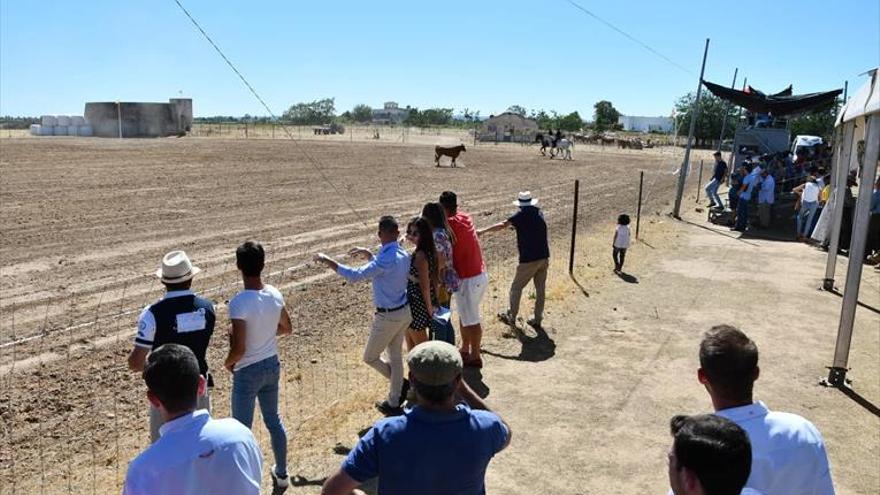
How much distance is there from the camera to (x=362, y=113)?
17650cm

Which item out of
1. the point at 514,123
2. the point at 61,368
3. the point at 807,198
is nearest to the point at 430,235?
the point at 61,368

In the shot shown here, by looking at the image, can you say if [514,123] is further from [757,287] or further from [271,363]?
[271,363]

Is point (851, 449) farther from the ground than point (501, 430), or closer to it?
closer to it

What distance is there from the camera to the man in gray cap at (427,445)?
262cm

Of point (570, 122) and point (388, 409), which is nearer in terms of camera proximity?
point (388, 409)

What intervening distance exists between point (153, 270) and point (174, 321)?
876cm

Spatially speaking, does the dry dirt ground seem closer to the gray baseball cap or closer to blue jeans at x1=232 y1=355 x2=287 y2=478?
blue jeans at x1=232 y1=355 x2=287 y2=478

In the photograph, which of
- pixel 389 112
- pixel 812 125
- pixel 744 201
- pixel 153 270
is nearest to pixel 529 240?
pixel 153 270

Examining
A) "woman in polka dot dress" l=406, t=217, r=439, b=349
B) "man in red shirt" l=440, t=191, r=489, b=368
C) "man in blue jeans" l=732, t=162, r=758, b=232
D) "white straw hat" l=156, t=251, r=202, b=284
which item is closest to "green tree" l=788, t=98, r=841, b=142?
"man in blue jeans" l=732, t=162, r=758, b=232

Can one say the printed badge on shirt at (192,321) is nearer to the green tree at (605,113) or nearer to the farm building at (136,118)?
the farm building at (136,118)

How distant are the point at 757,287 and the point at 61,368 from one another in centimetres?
1020

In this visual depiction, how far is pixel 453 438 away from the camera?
2650mm

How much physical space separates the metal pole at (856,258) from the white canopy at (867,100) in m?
0.19

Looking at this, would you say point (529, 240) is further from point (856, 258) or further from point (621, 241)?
point (621, 241)
